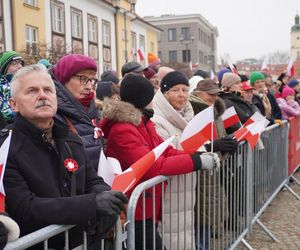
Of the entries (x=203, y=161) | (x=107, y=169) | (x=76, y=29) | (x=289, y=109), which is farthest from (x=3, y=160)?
(x=76, y=29)

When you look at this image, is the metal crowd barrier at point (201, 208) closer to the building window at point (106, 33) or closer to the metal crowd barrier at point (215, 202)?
the metal crowd barrier at point (215, 202)

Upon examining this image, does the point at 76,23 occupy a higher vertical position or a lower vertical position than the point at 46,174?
higher

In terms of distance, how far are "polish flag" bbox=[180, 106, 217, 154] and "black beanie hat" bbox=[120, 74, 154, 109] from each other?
39 cm

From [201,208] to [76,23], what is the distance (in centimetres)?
2786

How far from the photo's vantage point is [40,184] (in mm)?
2227

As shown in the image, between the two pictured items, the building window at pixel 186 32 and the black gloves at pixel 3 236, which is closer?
the black gloves at pixel 3 236

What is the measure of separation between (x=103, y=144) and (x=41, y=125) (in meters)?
0.89

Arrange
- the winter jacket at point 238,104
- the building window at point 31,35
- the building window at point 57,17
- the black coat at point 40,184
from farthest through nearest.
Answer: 1. the building window at point 57,17
2. the building window at point 31,35
3. the winter jacket at point 238,104
4. the black coat at point 40,184

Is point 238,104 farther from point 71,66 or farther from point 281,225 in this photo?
point 71,66

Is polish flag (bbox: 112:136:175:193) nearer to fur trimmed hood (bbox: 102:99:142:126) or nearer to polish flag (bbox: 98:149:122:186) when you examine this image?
polish flag (bbox: 98:149:122:186)

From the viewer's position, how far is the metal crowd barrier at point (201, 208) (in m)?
2.62

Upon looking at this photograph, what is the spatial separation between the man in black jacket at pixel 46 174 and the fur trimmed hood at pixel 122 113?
70cm

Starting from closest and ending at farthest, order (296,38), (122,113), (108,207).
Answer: (108,207) < (122,113) < (296,38)

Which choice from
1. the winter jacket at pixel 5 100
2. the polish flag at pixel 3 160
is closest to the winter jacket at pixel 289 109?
the winter jacket at pixel 5 100
